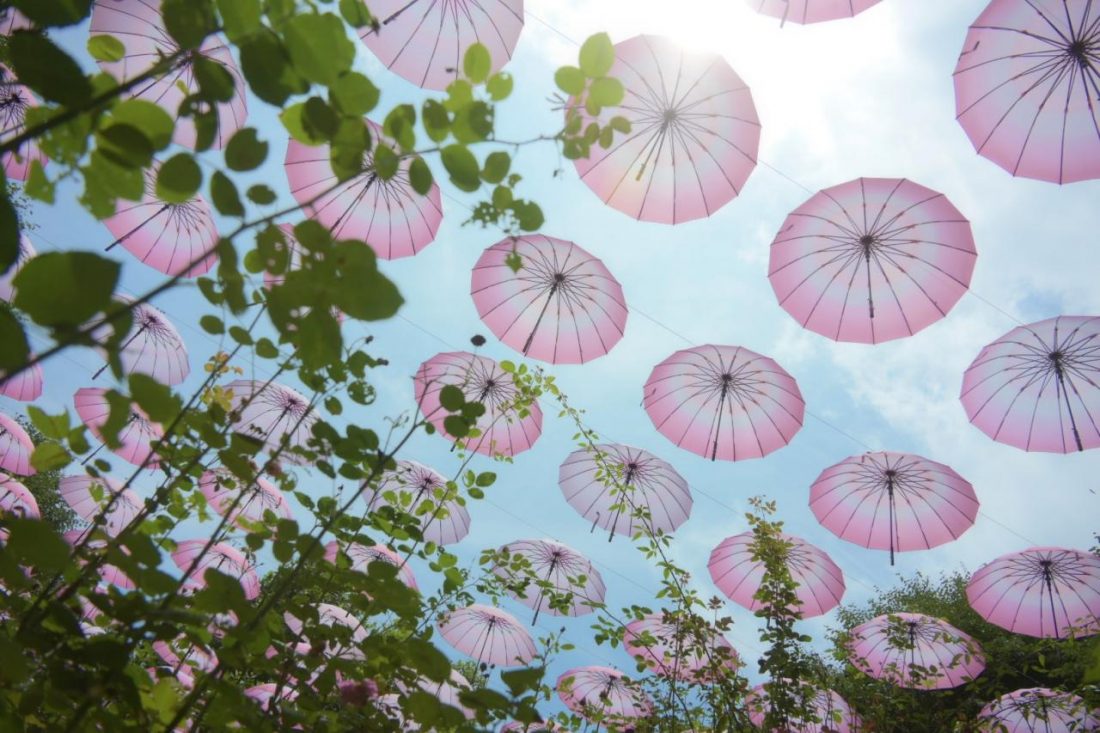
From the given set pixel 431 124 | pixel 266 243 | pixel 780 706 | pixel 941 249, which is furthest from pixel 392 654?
pixel 941 249

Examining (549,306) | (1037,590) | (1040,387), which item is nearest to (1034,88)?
(1040,387)

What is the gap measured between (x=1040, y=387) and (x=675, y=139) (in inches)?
179

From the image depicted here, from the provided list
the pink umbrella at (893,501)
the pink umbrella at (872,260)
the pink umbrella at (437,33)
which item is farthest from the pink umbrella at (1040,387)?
the pink umbrella at (437,33)

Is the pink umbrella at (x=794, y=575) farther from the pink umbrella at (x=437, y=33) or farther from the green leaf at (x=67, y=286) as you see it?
the green leaf at (x=67, y=286)

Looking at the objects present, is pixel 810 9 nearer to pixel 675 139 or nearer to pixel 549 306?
pixel 675 139

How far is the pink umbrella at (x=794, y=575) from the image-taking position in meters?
7.06

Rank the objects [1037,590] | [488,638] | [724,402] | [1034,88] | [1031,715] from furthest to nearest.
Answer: [488,638] < [1037,590] < [724,402] < [1031,715] < [1034,88]

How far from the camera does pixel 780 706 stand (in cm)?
→ 325

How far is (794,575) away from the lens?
721 centimetres

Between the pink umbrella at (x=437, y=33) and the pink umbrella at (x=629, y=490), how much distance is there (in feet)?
15.0

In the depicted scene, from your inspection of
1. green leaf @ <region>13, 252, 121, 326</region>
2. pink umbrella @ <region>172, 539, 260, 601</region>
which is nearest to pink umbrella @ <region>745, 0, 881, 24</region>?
green leaf @ <region>13, 252, 121, 326</region>

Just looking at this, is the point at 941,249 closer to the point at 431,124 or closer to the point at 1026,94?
the point at 1026,94

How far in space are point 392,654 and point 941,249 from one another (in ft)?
19.1

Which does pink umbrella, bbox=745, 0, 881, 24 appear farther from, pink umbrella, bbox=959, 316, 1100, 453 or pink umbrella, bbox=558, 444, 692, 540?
pink umbrella, bbox=558, 444, 692, 540
